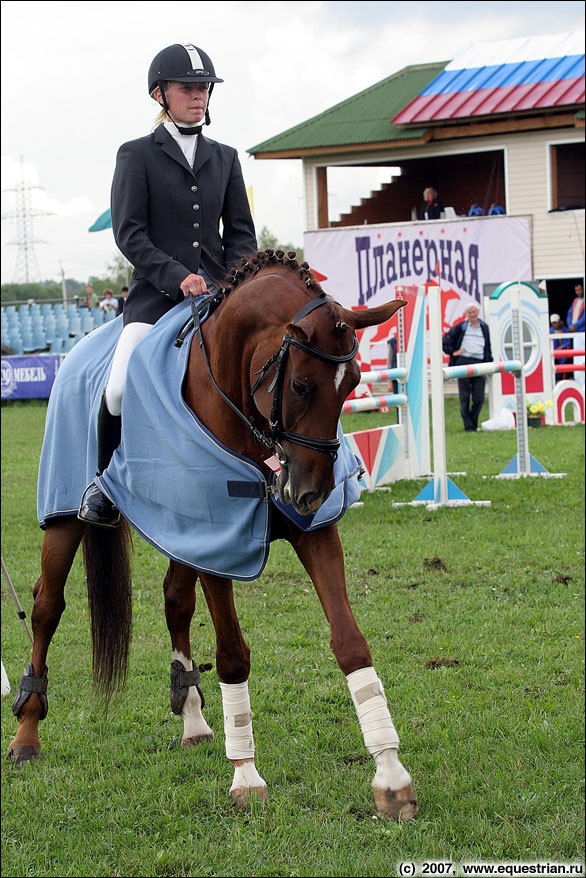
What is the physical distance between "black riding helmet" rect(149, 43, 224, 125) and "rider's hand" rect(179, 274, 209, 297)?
763mm

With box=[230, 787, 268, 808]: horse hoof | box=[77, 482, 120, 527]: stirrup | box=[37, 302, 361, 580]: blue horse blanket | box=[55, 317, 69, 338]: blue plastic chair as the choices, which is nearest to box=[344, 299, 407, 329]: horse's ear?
box=[37, 302, 361, 580]: blue horse blanket

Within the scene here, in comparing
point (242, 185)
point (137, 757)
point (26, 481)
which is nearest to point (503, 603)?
point (137, 757)

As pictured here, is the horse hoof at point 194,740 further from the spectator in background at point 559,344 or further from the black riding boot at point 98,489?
the spectator in background at point 559,344

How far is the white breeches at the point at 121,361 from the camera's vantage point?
144 inches

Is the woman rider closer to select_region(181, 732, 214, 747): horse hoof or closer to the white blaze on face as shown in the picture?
the white blaze on face

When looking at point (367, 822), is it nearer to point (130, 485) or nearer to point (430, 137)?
point (130, 485)

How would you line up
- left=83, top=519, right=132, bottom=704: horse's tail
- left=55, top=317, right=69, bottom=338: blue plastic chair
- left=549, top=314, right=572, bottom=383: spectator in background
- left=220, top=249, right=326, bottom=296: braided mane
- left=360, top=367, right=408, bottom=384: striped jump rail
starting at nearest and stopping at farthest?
left=220, top=249, right=326, bottom=296: braided mane, left=83, top=519, right=132, bottom=704: horse's tail, left=360, top=367, right=408, bottom=384: striped jump rail, left=549, top=314, right=572, bottom=383: spectator in background, left=55, top=317, right=69, bottom=338: blue plastic chair

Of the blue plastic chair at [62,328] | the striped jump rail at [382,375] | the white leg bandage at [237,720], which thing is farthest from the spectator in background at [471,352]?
the blue plastic chair at [62,328]

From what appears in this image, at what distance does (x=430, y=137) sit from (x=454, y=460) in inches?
537

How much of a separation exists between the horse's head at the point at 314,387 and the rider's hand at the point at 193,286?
51 centimetres

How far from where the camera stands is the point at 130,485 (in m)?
3.42

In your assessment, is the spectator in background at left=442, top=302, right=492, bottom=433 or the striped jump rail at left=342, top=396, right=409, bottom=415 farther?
the spectator in background at left=442, top=302, right=492, bottom=433

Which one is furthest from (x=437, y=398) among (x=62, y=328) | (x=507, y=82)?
(x=62, y=328)

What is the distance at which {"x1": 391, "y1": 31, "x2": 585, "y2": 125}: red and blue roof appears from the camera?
74.3 feet
